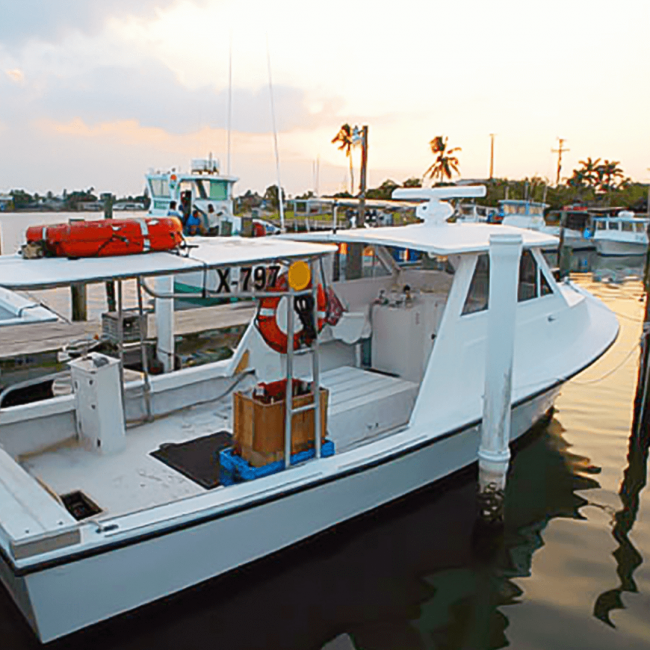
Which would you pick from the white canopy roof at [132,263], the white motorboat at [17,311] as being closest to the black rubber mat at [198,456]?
the white canopy roof at [132,263]

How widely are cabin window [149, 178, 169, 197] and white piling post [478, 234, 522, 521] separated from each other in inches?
593

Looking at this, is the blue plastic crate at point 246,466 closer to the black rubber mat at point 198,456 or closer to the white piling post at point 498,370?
the black rubber mat at point 198,456

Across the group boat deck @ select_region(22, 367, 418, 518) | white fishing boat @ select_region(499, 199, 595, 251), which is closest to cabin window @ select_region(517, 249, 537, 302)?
boat deck @ select_region(22, 367, 418, 518)

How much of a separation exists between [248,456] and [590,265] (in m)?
25.6

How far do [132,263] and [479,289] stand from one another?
10.7ft

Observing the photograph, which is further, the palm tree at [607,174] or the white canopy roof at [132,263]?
the palm tree at [607,174]

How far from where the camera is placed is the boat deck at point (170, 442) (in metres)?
4.39

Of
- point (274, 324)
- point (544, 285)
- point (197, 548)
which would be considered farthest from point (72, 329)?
point (544, 285)

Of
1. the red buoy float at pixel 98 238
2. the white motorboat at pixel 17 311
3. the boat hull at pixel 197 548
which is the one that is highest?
the red buoy float at pixel 98 238

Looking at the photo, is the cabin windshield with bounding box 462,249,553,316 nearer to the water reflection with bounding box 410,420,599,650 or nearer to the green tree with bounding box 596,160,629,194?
the water reflection with bounding box 410,420,599,650

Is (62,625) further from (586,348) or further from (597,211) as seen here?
(597,211)

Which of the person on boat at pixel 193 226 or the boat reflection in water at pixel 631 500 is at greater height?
the person on boat at pixel 193 226

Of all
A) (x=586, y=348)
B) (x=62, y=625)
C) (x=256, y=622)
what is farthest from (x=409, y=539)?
(x=586, y=348)

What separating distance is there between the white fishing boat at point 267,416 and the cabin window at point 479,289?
22 mm
